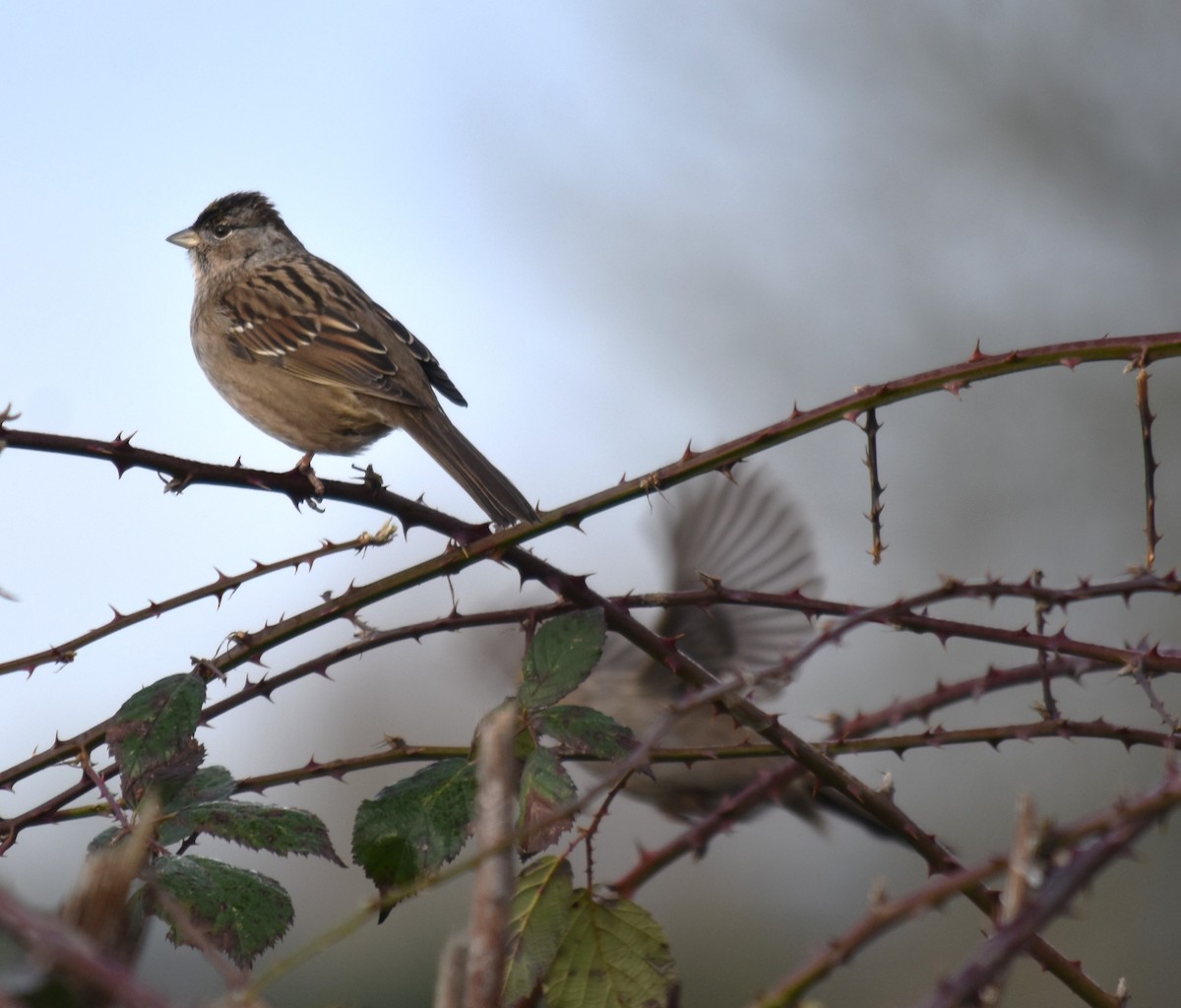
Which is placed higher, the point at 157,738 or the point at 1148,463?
the point at 1148,463

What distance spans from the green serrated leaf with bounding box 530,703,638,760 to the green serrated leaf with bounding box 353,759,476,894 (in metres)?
0.12

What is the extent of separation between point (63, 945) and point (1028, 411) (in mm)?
12531

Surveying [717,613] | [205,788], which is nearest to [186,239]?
[717,613]

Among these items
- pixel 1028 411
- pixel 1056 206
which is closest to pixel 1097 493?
pixel 1028 411

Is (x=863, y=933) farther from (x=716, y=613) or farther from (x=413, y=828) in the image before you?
(x=716, y=613)

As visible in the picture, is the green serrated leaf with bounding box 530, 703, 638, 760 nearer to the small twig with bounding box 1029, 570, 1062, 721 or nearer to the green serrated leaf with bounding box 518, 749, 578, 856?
the green serrated leaf with bounding box 518, 749, 578, 856

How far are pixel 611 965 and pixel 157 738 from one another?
667 millimetres

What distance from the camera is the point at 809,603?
198 cm

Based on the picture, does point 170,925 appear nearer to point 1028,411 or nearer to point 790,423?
point 790,423

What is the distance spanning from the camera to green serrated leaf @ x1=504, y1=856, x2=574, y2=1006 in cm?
159

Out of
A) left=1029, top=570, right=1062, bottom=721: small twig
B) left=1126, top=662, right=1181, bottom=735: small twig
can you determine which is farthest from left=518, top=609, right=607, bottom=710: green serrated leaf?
left=1126, top=662, right=1181, bottom=735: small twig

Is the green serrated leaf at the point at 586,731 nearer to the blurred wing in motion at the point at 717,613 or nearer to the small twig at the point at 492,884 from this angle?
the small twig at the point at 492,884

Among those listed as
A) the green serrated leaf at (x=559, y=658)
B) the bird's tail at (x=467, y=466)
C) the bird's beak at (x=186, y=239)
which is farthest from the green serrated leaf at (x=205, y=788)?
the bird's beak at (x=186, y=239)

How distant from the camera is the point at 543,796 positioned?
5.50 feet
